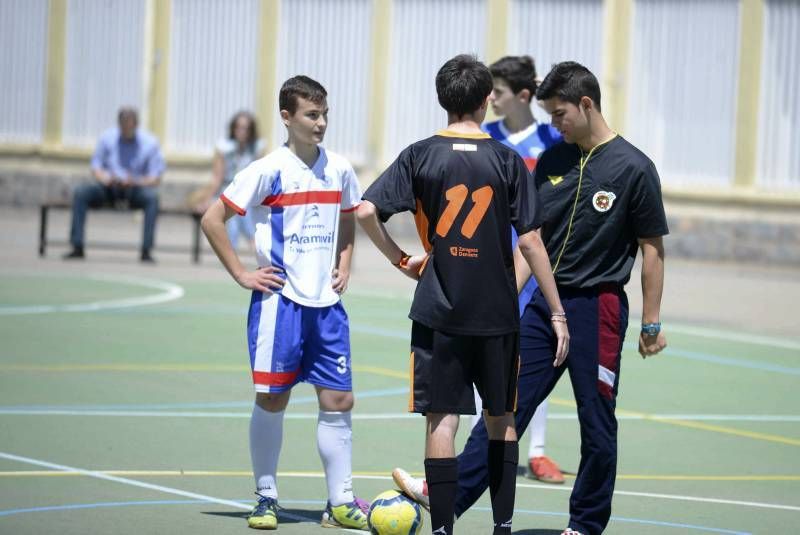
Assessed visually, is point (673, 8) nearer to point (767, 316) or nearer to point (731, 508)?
point (767, 316)

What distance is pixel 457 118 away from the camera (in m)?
6.57

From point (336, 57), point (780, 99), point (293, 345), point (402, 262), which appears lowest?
point (293, 345)

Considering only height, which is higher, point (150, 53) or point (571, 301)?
point (150, 53)

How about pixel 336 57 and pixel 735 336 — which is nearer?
pixel 735 336

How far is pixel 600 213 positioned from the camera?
6.94 meters

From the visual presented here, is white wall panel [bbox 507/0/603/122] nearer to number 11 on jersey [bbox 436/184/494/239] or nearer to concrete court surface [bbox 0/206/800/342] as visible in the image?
concrete court surface [bbox 0/206/800/342]

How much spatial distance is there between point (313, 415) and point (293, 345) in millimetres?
3033

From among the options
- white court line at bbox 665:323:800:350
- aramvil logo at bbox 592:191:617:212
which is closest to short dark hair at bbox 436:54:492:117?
aramvil logo at bbox 592:191:617:212

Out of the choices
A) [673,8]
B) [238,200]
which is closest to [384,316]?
[238,200]

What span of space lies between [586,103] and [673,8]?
58.5ft

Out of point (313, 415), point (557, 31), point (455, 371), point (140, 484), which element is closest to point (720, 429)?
point (313, 415)

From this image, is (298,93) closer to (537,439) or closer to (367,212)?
(367,212)

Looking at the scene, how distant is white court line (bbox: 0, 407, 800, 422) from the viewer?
10047 mm

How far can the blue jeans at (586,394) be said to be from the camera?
22.7 ft
